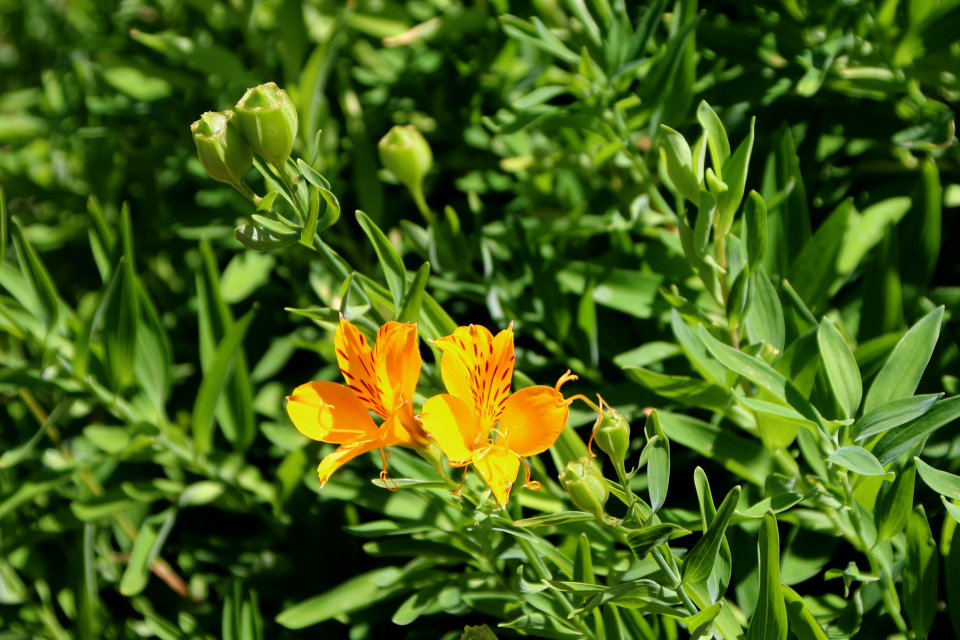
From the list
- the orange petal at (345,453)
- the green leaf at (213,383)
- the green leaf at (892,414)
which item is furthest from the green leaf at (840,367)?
the green leaf at (213,383)

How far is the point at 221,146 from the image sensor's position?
516mm

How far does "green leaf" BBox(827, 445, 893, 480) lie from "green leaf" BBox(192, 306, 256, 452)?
1.91ft

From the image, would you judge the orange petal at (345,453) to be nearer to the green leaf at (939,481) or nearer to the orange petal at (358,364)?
the orange petal at (358,364)

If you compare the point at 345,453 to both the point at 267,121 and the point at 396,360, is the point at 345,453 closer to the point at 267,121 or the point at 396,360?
the point at 396,360

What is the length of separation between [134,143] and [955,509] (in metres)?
1.28

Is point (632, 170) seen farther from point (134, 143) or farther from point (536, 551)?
point (134, 143)

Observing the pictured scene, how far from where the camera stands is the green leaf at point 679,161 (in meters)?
0.58

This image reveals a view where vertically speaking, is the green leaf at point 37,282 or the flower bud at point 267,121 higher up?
the flower bud at point 267,121

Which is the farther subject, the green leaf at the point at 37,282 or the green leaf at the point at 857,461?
the green leaf at the point at 37,282

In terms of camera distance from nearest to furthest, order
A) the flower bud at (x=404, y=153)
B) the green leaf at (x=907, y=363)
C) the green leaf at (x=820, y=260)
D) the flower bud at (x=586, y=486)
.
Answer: the flower bud at (x=586, y=486), the green leaf at (x=907, y=363), the green leaf at (x=820, y=260), the flower bud at (x=404, y=153)

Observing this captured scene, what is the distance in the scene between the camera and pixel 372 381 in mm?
515

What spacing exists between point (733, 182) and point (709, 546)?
0.27 m

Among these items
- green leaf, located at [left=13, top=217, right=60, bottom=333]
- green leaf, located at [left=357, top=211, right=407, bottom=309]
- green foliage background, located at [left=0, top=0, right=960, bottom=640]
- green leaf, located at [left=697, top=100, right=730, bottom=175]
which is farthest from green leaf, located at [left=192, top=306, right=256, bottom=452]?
green leaf, located at [left=697, top=100, right=730, bottom=175]

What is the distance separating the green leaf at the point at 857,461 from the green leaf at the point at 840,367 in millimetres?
52
